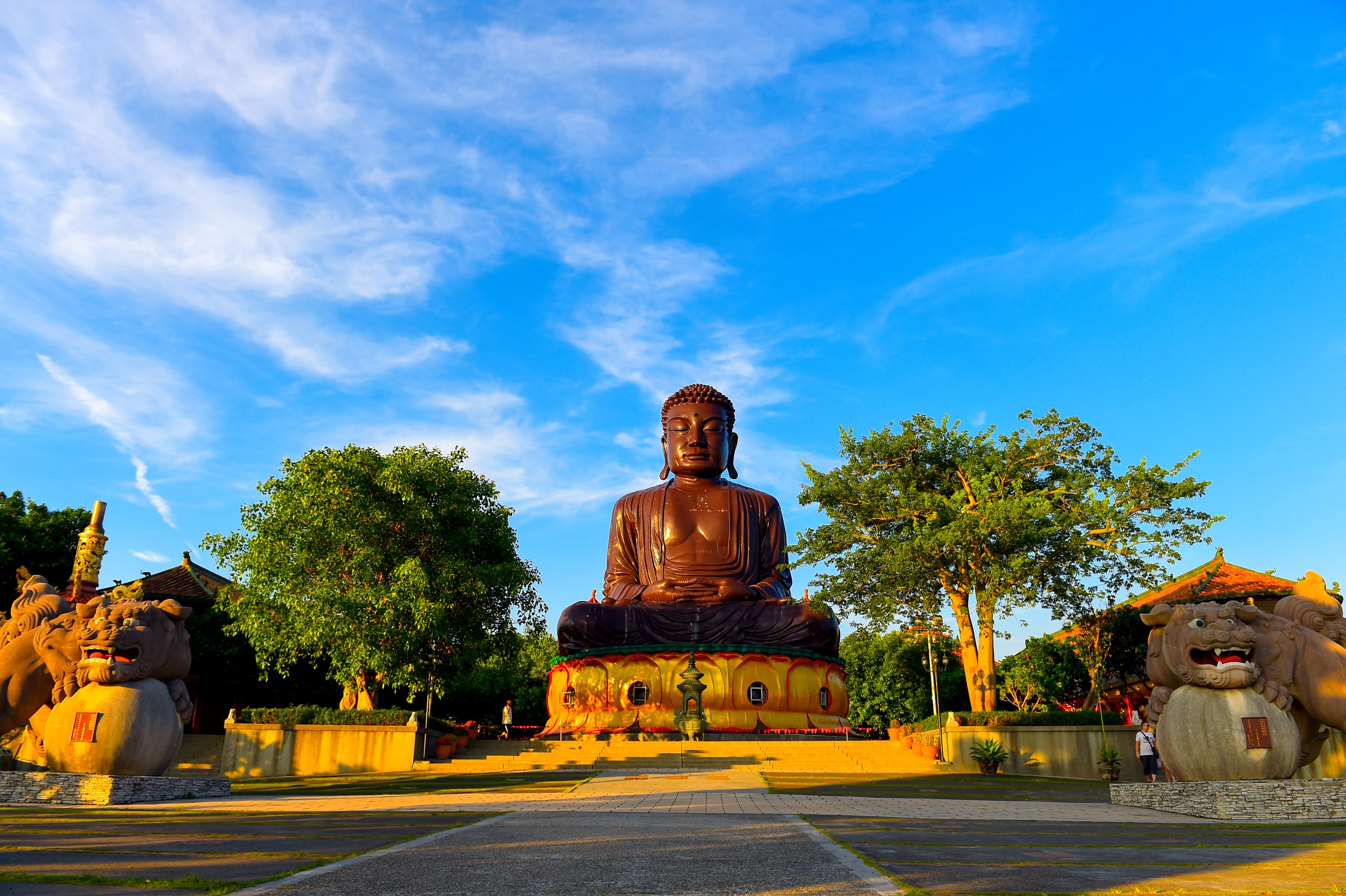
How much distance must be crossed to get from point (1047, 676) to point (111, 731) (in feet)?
107

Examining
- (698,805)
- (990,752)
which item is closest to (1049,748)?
(990,752)

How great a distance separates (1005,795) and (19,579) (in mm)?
13738

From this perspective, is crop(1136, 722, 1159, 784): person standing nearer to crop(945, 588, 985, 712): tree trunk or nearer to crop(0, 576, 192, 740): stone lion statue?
crop(945, 588, 985, 712): tree trunk

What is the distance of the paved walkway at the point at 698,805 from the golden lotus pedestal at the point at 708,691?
9.93 meters

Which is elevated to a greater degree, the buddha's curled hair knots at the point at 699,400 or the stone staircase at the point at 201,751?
the buddha's curled hair knots at the point at 699,400

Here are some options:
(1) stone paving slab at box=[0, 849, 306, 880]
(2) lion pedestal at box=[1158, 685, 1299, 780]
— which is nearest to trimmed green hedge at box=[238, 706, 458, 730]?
(1) stone paving slab at box=[0, 849, 306, 880]

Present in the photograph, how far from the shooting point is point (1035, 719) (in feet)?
55.5

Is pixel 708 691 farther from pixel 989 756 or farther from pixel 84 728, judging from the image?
pixel 84 728

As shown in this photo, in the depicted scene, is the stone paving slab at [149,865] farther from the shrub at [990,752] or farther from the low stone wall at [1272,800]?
the shrub at [990,752]

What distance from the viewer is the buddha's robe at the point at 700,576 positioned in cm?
2198

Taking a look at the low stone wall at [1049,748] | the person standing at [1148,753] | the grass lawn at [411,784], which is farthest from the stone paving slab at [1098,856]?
the low stone wall at [1049,748]

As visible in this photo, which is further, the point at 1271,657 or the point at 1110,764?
the point at 1110,764

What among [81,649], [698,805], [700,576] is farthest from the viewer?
[700,576]

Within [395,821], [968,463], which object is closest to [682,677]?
[968,463]
